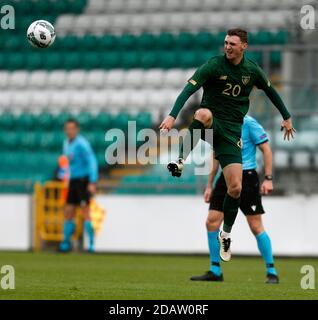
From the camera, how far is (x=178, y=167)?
8.01 metres

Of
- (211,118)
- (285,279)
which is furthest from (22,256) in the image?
(211,118)

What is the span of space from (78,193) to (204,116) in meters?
6.67

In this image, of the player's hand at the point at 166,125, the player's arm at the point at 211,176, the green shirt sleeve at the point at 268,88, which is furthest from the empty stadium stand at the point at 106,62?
the player's hand at the point at 166,125

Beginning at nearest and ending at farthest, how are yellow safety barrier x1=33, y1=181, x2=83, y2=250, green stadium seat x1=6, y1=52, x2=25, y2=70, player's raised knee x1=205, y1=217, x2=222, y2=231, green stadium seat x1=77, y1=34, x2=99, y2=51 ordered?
player's raised knee x1=205, y1=217, x2=222, y2=231 → yellow safety barrier x1=33, y1=181, x2=83, y2=250 → green stadium seat x1=77, y1=34, x2=99, y2=51 → green stadium seat x1=6, y1=52, x2=25, y2=70

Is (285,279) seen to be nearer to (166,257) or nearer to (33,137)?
(166,257)

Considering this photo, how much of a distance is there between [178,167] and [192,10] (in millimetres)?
12612

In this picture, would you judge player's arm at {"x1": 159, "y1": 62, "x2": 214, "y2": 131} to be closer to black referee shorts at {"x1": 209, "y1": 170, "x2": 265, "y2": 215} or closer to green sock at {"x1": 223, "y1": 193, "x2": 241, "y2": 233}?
green sock at {"x1": 223, "y1": 193, "x2": 241, "y2": 233}

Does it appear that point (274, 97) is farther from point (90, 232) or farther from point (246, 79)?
point (90, 232)

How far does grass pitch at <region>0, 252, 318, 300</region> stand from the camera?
7984mm

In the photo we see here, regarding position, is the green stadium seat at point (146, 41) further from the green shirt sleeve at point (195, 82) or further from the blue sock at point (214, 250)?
the green shirt sleeve at point (195, 82)

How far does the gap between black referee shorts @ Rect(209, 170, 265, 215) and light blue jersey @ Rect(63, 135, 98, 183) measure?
5.28 m

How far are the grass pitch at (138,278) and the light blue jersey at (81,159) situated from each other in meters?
1.27

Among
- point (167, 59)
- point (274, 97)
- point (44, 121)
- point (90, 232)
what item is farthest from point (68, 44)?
point (274, 97)

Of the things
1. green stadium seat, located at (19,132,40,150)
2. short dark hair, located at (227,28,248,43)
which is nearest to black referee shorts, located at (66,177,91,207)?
green stadium seat, located at (19,132,40,150)
